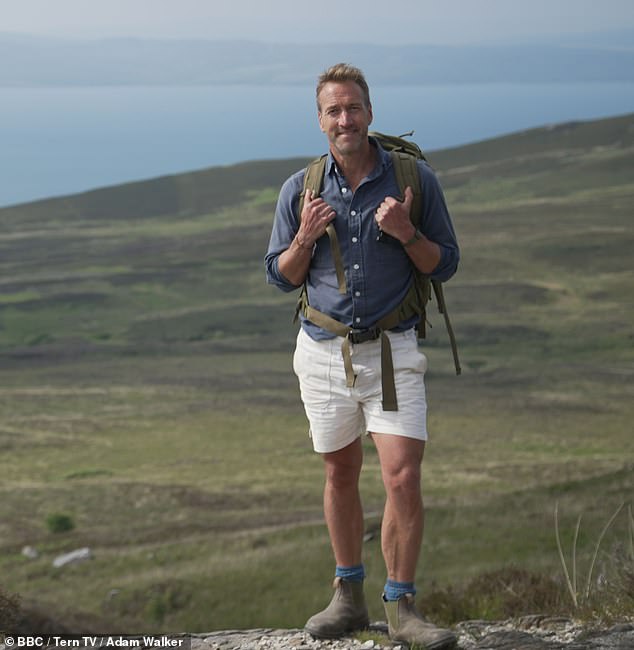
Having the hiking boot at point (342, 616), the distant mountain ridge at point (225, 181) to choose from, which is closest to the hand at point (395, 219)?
the hiking boot at point (342, 616)

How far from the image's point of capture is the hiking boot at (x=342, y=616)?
252 inches

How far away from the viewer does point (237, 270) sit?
4749 inches

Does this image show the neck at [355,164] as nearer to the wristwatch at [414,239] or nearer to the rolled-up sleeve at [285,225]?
the rolled-up sleeve at [285,225]

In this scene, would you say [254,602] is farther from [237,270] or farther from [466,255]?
[237,270]

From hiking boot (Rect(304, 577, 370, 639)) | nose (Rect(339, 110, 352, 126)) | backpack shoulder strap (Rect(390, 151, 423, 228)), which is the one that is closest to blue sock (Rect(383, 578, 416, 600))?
hiking boot (Rect(304, 577, 370, 639))

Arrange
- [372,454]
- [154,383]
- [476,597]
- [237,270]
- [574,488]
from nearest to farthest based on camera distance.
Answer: [476,597]
[574,488]
[372,454]
[154,383]
[237,270]

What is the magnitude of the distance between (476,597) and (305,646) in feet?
14.9

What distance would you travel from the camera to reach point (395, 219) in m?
5.82


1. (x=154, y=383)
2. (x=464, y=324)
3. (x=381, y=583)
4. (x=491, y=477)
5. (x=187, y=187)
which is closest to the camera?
(x=381, y=583)

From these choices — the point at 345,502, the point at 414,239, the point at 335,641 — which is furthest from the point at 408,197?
the point at 335,641

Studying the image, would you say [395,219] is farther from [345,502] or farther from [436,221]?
[345,502]

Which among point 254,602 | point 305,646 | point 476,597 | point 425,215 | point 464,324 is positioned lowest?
point 464,324

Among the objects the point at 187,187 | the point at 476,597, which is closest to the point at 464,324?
the point at 476,597

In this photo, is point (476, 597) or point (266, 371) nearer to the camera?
point (476, 597)
